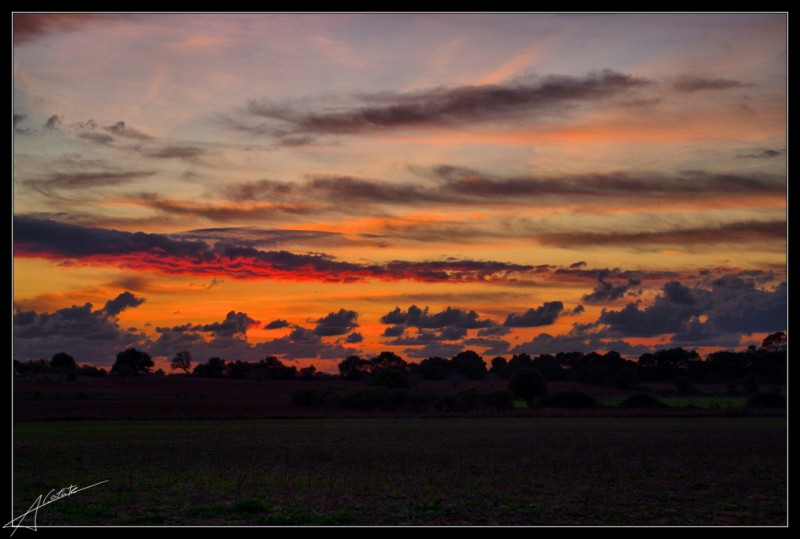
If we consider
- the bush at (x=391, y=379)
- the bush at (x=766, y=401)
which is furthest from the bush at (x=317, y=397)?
the bush at (x=766, y=401)

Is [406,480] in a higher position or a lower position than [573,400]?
higher

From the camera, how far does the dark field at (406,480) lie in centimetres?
2014

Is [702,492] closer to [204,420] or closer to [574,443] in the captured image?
[574,443]

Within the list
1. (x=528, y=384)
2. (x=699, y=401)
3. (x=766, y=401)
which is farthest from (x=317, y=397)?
(x=766, y=401)

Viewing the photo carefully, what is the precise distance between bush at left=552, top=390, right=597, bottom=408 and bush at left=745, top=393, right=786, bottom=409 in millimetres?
18334

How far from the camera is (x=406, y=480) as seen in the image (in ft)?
87.2

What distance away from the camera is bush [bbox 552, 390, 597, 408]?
326 ft

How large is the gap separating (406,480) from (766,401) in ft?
263

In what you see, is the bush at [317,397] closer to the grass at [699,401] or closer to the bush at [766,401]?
the grass at [699,401]

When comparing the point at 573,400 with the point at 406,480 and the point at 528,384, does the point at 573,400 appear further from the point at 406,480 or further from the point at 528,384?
the point at 406,480

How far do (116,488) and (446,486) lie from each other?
10407 millimetres

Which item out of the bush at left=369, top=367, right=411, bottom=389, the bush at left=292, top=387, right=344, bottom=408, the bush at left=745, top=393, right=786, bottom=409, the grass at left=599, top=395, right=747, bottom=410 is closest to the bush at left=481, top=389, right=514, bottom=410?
the grass at left=599, top=395, right=747, bottom=410

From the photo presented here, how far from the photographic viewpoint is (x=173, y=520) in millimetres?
19125
